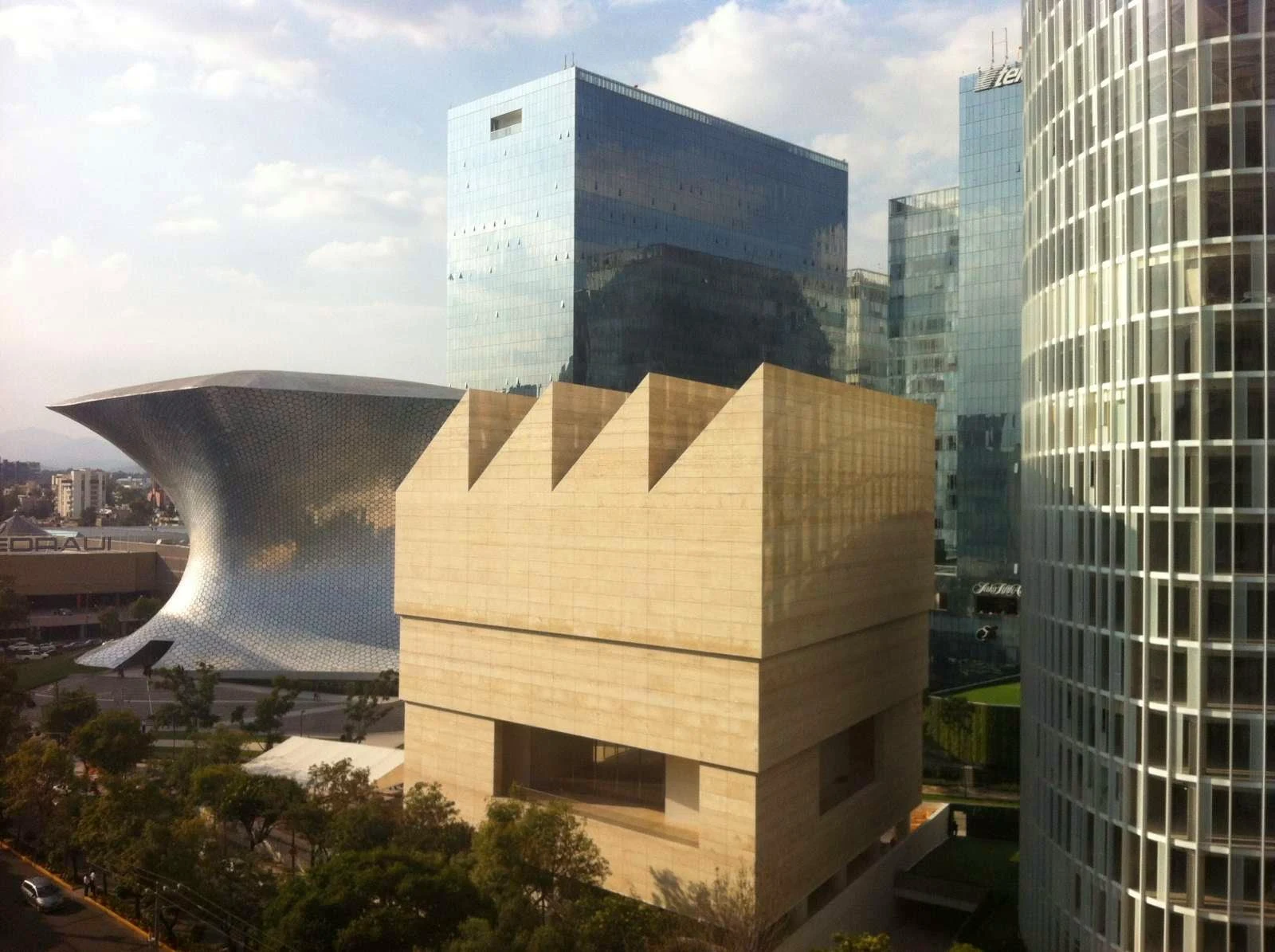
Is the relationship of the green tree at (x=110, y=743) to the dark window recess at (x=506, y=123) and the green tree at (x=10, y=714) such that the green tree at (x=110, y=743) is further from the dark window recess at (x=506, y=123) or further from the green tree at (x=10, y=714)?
the dark window recess at (x=506, y=123)

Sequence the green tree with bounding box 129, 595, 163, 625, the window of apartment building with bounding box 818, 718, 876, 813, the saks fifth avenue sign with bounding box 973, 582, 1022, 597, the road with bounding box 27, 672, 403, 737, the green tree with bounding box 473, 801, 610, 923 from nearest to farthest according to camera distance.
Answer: the green tree with bounding box 473, 801, 610, 923 → the window of apartment building with bounding box 818, 718, 876, 813 → the road with bounding box 27, 672, 403, 737 → the saks fifth avenue sign with bounding box 973, 582, 1022, 597 → the green tree with bounding box 129, 595, 163, 625

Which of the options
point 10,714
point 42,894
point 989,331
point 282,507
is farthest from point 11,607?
point 989,331

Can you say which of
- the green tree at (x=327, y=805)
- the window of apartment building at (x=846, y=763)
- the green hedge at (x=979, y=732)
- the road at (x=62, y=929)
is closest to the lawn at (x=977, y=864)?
the window of apartment building at (x=846, y=763)

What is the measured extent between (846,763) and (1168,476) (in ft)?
43.5

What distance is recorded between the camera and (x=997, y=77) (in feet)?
165

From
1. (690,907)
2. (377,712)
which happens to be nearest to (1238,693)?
(690,907)

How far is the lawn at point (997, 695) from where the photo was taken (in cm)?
4072

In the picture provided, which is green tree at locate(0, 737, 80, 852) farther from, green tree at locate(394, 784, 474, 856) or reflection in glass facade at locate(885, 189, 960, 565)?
reflection in glass facade at locate(885, 189, 960, 565)

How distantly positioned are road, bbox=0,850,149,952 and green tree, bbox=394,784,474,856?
6190 millimetres

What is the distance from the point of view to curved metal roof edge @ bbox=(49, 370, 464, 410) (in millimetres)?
46656

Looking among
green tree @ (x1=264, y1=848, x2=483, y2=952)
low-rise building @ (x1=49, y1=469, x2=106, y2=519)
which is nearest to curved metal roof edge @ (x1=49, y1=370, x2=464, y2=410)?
green tree @ (x1=264, y1=848, x2=483, y2=952)

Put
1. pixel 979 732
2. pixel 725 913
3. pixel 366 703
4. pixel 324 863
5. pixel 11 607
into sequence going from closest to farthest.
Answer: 1. pixel 324 863
2. pixel 725 913
3. pixel 979 732
4. pixel 366 703
5. pixel 11 607

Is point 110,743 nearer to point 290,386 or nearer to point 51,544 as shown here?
point 290,386

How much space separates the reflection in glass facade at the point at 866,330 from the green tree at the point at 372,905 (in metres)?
60.5
